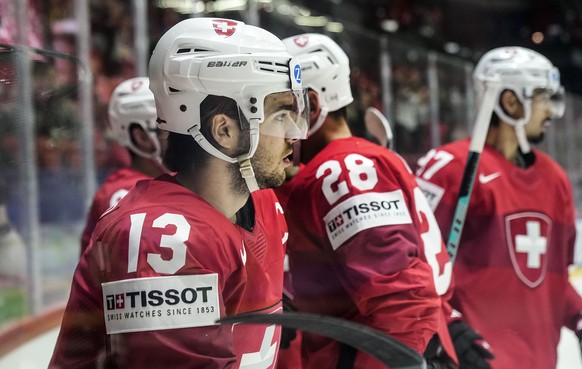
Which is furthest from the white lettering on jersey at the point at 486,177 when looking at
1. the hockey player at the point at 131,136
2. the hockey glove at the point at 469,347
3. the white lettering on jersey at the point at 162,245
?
the white lettering on jersey at the point at 162,245

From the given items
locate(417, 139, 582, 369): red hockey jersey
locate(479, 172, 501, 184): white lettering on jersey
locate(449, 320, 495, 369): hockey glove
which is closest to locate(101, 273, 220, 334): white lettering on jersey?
locate(449, 320, 495, 369): hockey glove

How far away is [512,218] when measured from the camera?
6.44ft

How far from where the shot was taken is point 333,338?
979mm

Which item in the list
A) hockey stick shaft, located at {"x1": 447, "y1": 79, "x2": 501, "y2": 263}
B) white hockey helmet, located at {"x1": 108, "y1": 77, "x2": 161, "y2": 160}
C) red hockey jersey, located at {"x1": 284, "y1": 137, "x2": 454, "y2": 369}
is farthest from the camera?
hockey stick shaft, located at {"x1": 447, "y1": 79, "x2": 501, "y2": 263}

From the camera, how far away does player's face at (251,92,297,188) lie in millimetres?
1029

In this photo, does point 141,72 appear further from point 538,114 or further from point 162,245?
point 162,245

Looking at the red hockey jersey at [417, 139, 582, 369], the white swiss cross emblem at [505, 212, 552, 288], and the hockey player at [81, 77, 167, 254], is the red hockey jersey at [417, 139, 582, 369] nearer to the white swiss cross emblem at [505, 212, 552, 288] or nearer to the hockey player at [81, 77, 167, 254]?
the white swiss cross emblem at [505, 212, 552, 288]

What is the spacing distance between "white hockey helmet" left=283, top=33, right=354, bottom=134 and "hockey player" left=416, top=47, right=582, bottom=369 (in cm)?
46

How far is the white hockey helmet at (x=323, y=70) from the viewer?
1443mm

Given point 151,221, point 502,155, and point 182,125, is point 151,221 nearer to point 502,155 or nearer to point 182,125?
point 182,125

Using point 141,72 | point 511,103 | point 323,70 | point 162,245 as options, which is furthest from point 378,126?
point 162,245

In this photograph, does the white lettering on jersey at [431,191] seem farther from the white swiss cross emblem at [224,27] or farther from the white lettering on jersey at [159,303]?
the white lettering on jersey at [159,303]

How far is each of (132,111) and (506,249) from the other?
890mm

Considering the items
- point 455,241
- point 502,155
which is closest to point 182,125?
point 455,241
